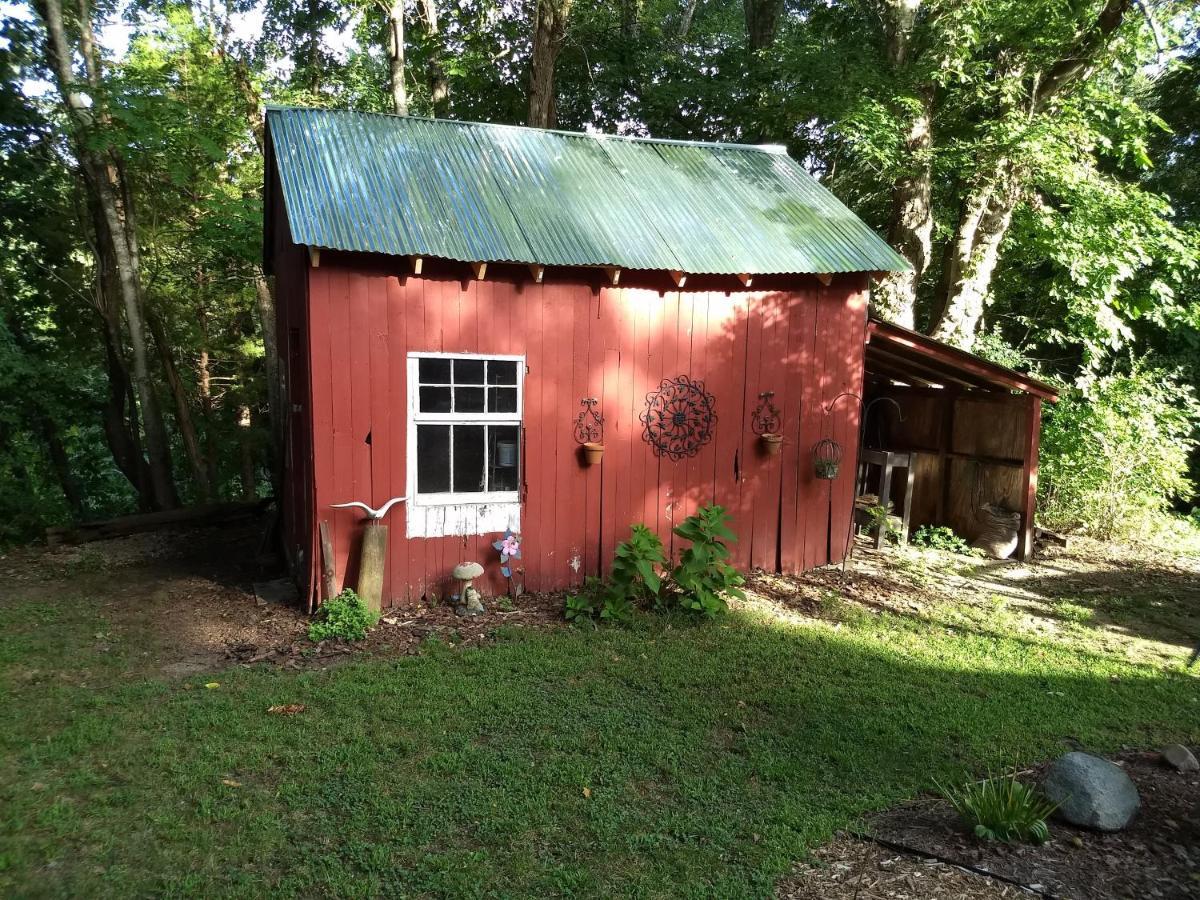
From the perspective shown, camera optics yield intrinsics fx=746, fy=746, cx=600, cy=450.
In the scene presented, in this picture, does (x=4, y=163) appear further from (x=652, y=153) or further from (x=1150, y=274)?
(x=1150, y=274)

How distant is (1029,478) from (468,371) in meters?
6.53

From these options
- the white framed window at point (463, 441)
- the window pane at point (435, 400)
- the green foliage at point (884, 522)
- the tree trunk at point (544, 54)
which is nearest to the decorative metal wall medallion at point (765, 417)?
the green foliage at point (884, 522)

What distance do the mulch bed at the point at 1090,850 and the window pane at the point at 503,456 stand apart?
400 centimetres

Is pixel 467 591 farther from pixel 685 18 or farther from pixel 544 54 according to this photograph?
pixel 685 18

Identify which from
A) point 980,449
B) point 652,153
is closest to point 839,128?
point 652,153

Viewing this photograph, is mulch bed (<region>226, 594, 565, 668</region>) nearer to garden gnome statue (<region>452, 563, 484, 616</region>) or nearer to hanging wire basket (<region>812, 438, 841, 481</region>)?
garden gnome statue (<region>452, 563, 484, 616</region>)

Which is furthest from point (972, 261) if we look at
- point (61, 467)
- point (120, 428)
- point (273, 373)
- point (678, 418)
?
point (61, 467)

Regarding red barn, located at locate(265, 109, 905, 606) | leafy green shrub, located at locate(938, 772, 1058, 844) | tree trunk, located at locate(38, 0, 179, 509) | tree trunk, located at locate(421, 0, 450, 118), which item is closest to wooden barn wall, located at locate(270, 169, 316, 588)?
red barn, located at locate(265, 109, 905, 606)

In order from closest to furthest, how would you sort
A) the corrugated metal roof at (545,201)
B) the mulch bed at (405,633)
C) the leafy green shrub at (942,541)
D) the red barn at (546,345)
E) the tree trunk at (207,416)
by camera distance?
the mulch bed at (405,633) → the red barn at (546,345) → the corrugated metal roof at (545,201) → the leafy green shrub at (942,541) → the tree trunk at (207,416)

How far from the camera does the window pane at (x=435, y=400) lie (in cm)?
623

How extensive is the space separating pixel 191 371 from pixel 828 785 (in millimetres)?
13918

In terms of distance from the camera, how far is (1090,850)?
10.2 feet

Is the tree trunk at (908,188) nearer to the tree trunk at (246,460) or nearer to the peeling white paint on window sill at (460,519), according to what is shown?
the peeling white paint on window sill at (460,519)

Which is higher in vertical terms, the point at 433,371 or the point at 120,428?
the point at 433,371
